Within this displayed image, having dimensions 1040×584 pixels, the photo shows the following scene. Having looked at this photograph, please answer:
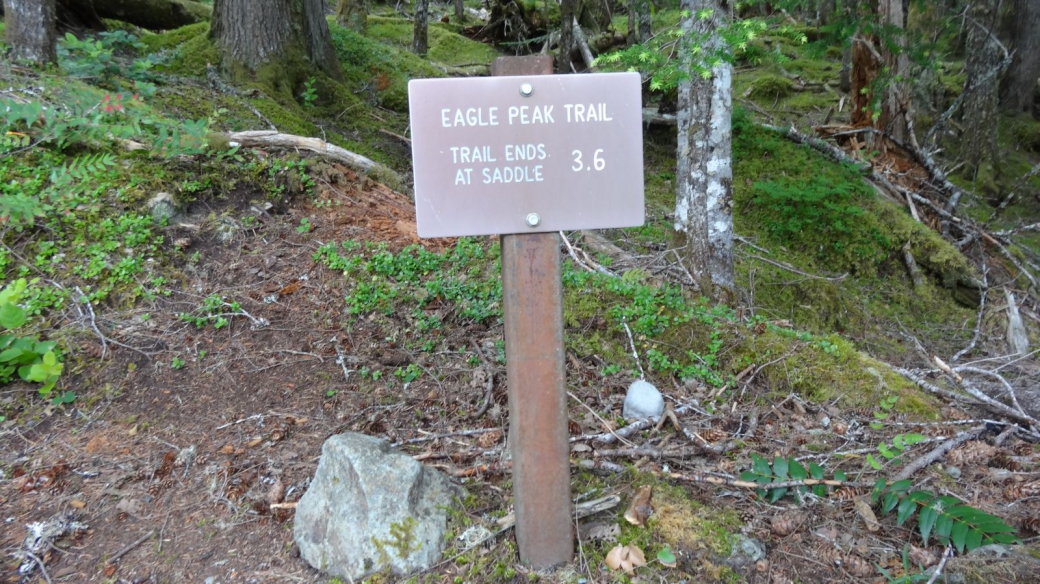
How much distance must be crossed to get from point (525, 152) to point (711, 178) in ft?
9.01

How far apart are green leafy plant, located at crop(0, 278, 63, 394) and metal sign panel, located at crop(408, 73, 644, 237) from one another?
255 centimetres

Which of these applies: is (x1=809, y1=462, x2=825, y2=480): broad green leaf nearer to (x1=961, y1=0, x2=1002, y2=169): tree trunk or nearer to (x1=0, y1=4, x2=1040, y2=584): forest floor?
(x1=0, y1=4, x2=1040, y2=584): forest floor

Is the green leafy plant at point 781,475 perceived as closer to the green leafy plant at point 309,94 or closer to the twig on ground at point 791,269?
Answer: the twig on ground at point 791,269

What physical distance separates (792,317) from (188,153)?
5.28 metres

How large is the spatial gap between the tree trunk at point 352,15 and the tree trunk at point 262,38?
6.63m

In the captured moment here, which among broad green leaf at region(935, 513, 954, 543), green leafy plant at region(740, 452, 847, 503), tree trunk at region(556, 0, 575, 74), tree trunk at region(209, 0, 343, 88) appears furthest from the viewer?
tree trunk at region(556, 0, 575, 74)

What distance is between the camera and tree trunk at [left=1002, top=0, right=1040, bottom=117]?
10523 millimetres

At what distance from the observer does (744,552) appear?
2.37 meters

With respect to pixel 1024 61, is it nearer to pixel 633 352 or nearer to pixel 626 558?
pixel 633 352

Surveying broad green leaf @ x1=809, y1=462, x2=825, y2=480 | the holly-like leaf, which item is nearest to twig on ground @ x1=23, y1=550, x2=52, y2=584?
the holly-like leaf

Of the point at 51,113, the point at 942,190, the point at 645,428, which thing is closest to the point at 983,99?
the point at 942,190

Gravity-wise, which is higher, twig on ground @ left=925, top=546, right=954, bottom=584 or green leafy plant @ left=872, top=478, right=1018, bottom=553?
green leafy plant @ left=872, top=478, right=1018, bottom=553

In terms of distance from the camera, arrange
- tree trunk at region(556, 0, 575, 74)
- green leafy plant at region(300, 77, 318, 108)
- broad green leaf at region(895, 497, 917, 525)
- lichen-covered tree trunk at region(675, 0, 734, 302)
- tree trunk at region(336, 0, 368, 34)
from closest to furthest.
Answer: broad green leaf at region(895, 497, 917, 525), lichen-covered tree trunk at region(675, 0, 734, 302), green leafy plant at region(300, 77, 318, 108), tree trunk at region(556, 0, 575, 74), tree trunk at region(336, 0, 368, 34)

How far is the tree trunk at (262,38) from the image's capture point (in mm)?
6199
